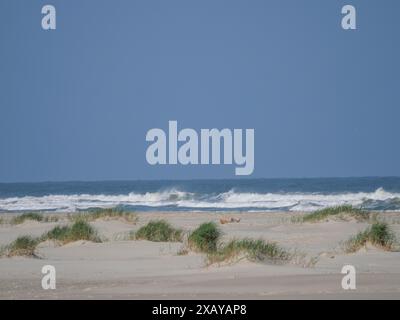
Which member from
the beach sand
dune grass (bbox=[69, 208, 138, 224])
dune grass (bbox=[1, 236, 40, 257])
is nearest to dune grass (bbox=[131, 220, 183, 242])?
the beach sand

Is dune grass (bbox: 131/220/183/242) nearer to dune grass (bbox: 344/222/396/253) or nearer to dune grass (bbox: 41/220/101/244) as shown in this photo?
dune grass (bbox: 41/220/101/244)

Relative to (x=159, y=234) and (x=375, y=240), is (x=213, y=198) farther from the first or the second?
(x=375, y=240)

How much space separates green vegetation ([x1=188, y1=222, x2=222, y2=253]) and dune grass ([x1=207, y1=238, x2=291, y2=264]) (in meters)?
1.88

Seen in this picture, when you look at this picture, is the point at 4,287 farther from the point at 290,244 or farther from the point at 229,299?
the point at 290,244

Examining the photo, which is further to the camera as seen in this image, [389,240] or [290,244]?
[290,244]

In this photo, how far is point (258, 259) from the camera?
49.2 feet

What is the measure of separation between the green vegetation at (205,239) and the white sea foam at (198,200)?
34.9 meters

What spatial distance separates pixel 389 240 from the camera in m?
18.4

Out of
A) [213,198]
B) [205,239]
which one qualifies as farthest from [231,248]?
[213,198]

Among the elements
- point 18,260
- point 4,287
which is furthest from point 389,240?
point 4,287

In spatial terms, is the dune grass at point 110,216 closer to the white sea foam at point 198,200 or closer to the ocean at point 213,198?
the ocean at point 213,198
